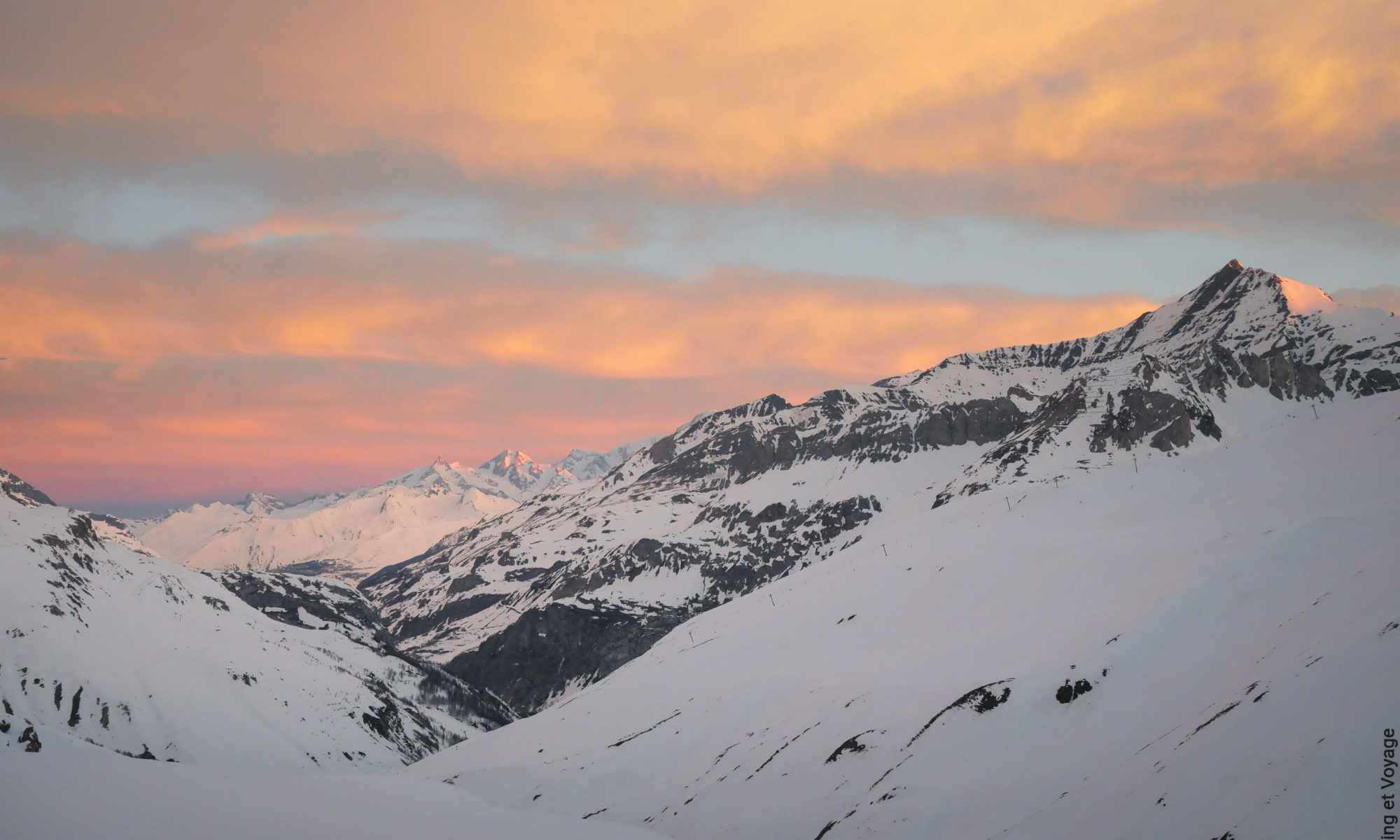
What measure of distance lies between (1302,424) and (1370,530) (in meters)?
50.8

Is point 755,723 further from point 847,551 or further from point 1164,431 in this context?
point 1164,431

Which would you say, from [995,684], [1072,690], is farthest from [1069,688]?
[995,684]

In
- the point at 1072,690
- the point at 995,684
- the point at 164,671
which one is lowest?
the point at 1072,690

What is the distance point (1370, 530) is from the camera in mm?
35531

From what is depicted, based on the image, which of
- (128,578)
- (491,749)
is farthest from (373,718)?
(491,749)

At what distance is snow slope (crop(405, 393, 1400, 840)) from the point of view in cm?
2048

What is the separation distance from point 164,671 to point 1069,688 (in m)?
130

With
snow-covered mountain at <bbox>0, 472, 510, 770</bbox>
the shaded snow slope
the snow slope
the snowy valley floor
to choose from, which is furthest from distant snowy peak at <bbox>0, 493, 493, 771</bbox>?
the shaded snow slope

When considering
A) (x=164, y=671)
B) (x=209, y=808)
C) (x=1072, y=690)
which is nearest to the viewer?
(x=209, y=808)

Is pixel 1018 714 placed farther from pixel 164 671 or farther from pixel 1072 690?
pixel 164 671

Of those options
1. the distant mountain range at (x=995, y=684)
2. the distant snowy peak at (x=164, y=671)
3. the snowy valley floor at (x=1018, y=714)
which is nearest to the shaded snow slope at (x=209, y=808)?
the snowy valley floor at (x=1018, y=714)

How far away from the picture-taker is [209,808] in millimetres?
18188

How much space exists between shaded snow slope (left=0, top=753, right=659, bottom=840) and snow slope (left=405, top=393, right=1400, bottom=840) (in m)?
14.2

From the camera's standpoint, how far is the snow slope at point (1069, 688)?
2048 cm
